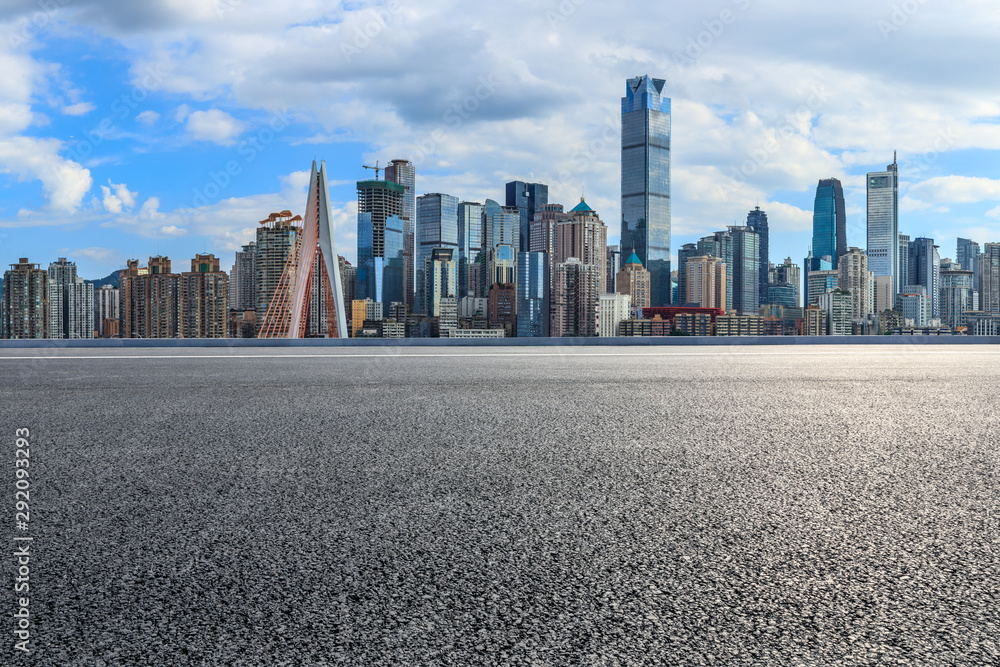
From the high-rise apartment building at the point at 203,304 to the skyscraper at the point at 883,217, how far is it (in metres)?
111

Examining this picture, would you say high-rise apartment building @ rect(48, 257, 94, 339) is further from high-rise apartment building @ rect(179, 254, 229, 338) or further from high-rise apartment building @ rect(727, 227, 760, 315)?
high-rise apartment building @ rect(727, 227, 760, 315)

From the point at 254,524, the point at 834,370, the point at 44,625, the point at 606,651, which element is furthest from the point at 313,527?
the point at 834,370

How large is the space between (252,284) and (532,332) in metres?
32.7

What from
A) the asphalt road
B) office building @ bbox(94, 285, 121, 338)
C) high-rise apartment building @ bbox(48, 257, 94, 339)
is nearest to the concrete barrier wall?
the asphalt road

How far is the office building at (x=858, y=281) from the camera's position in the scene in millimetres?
78062

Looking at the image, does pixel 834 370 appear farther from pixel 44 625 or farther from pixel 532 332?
pixel 532 332

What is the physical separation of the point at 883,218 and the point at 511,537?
498 feet

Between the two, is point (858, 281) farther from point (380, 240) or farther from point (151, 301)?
point (380, 240)

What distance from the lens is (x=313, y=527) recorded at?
2723 millimetres

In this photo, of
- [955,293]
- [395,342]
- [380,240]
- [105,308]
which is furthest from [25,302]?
[380,240]

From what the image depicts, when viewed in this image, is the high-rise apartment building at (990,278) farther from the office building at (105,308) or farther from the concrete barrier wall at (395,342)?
the office building at (105,308)

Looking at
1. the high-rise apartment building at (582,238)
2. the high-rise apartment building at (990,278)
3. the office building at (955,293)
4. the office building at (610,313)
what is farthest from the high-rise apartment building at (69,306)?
the high-rise apartment building at (582,238)

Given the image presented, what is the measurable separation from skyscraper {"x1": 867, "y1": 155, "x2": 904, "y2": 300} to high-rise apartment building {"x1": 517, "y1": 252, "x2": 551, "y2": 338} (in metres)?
58.8

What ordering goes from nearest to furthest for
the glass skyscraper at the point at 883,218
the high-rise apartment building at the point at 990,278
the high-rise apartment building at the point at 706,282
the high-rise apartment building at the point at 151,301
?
the high-rise apartment building at the point at 151,301
the high-rise apartment building at the point at 990,278
the glass skyscraper at the point at 883,218
the high-rise apartment building at the point at 706,282
